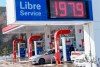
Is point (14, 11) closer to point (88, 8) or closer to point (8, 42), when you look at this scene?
point (88, 8)

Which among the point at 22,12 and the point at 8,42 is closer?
the point at 22,12

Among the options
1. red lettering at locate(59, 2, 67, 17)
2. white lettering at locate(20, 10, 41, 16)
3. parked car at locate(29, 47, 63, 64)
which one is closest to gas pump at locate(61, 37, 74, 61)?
parked car at locate(29, 47, 63, 64)

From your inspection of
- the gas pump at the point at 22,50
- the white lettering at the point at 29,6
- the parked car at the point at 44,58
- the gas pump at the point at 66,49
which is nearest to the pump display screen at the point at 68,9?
the white lettering at the point at 29,6

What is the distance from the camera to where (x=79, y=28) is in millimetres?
30969

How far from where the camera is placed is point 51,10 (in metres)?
12.3

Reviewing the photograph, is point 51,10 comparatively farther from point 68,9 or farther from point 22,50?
point 22,50

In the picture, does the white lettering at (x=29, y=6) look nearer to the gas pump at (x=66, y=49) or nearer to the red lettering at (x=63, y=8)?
the red lettering at (x=63, y=8)

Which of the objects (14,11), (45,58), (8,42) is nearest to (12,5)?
(14,11)

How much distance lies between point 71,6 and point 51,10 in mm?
897

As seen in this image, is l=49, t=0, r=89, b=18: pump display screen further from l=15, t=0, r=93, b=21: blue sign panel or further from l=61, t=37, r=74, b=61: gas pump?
l=61, t=37, r=74, b=61: gas pump

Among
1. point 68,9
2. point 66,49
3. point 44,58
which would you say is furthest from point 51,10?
point 66,49

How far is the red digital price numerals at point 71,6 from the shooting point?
12359 mm

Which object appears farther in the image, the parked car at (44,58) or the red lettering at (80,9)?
the parked car at (44,58)

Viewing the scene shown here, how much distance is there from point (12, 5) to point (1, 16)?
206 feet
